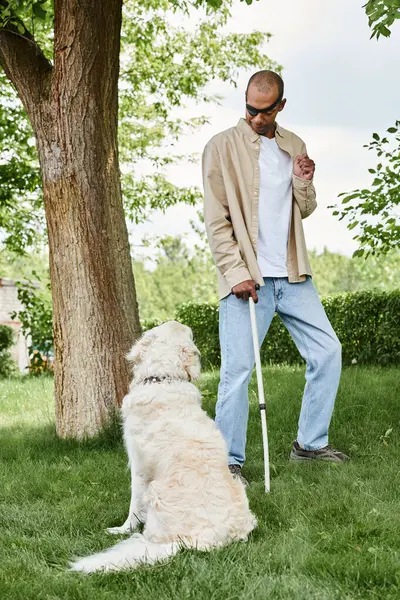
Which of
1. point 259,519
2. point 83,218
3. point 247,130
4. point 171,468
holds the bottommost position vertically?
point 259,519

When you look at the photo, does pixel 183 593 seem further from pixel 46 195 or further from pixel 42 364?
pixel 42 364

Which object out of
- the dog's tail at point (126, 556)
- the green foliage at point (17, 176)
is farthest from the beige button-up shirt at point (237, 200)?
the green foliage at point (17, 176)

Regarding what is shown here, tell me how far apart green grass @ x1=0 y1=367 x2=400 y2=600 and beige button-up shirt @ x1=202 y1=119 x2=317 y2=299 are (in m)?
1.47

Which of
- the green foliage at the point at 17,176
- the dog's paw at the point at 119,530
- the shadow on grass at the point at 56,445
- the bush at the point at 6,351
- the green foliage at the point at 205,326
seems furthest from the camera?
the bush at the point at 6,351

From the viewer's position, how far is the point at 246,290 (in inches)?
197

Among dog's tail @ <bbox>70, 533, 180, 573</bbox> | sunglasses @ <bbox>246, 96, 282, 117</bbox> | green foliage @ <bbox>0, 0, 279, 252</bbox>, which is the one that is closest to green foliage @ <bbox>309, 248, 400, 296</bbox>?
green foliage @ <bbox>0, 0, 279, 252</bbox>

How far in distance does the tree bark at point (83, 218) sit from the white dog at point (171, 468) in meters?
2.76

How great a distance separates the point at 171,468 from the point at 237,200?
2.15 meters

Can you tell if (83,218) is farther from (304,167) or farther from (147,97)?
(147,97)

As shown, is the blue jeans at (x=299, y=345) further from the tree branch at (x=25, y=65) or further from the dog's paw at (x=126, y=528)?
the tree branch at (x=25, y=65)

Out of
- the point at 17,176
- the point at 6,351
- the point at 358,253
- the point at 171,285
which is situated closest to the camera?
the point at 358,253

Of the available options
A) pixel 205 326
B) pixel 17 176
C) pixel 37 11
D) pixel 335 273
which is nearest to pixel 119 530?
pixel 37 11

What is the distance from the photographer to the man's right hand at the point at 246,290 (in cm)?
501

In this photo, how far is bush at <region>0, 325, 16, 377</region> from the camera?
1767 cm
